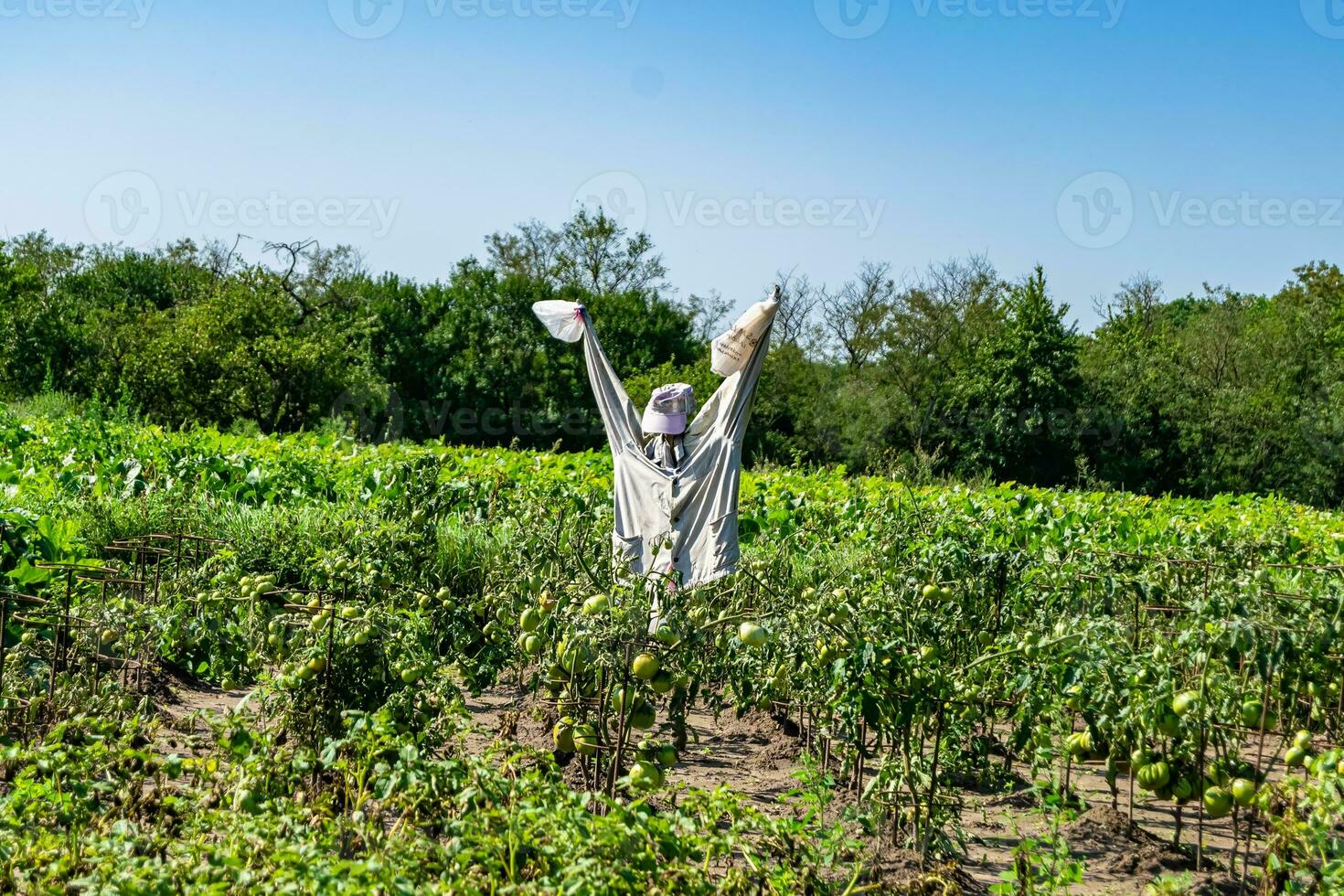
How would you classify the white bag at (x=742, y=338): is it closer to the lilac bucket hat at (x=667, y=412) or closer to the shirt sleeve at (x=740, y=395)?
the shirt sleeve at (x=740, y=395)

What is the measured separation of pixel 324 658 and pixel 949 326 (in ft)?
117

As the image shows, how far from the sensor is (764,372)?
36.9 m

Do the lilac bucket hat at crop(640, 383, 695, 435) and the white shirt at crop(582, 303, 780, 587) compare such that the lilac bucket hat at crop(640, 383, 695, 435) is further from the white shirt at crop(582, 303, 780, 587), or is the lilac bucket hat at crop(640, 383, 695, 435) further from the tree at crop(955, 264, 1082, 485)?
the tree at crop(955, 264, 1082, 485)

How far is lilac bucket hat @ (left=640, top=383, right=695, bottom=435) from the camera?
6688mm

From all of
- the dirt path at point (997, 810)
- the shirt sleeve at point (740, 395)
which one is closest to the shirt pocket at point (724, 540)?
the shirt sleeve at point (740, 395)

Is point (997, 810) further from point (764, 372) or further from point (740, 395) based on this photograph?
point (764, 372)

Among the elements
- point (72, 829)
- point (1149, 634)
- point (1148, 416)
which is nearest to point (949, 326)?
point (1148, 416)

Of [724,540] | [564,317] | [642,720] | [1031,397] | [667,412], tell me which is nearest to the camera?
[642,720]

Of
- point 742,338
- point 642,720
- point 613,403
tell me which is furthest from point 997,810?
point 613,403

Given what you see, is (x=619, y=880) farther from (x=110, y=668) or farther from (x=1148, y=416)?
(x=1148, y=416)

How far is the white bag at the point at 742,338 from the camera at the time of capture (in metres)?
6.40

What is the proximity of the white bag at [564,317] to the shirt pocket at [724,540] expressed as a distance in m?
1.44

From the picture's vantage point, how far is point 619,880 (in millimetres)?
2420

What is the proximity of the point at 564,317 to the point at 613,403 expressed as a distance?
0.63m
